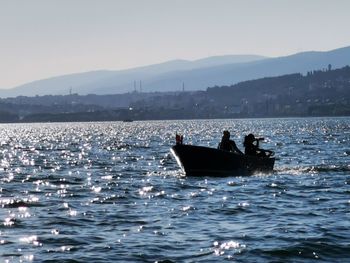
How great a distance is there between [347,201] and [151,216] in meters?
7.71

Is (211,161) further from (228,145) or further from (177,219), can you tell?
(177,219)

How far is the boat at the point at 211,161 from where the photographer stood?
36.4 metres

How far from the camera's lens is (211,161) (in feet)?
121

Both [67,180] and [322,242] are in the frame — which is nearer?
[322,242]

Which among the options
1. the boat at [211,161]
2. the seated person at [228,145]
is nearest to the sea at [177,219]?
the boat at [211,161]

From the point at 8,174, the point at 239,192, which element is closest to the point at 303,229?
the point at 239,192

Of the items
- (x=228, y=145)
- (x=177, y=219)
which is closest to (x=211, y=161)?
(x=228, y=145)

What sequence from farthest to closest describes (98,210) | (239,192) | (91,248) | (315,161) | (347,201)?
1. (315,161)
2. (239,192)
3. (347,201)
4. (98,210)
5. (91,248)

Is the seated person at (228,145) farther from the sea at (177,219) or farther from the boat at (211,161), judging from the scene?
the sea at (177,219)

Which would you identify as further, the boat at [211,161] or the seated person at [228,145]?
the seated person at [228,145]

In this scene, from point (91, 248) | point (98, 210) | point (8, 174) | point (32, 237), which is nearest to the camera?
point (91, 248)

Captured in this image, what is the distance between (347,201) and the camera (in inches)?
1027

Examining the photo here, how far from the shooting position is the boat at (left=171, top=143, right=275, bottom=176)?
3638 cm

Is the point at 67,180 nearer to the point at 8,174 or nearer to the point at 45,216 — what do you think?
the point at 8,174
